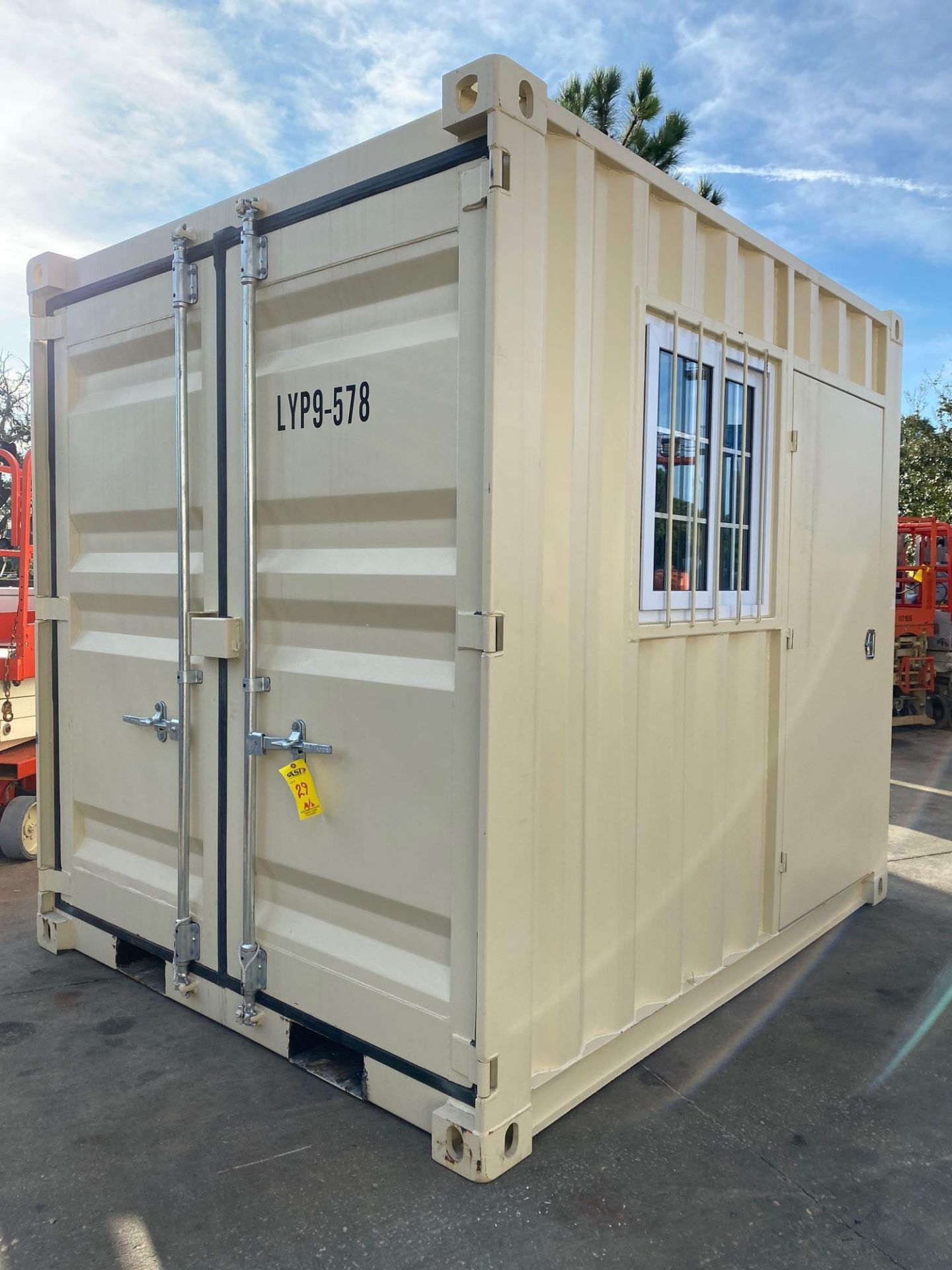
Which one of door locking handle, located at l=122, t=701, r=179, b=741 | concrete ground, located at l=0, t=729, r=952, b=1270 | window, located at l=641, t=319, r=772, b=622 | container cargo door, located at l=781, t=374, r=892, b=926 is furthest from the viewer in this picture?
container cargo door, located at l=781, t=374, r=892, b=926

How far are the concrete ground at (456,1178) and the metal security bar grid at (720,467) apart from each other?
1.57m

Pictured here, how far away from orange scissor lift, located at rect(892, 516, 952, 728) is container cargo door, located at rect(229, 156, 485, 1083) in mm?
10567

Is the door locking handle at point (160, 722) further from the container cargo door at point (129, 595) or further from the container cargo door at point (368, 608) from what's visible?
the container cargo door at point (368, 608)

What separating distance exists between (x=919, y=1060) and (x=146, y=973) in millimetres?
2911

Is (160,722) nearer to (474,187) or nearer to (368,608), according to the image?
(368,608)

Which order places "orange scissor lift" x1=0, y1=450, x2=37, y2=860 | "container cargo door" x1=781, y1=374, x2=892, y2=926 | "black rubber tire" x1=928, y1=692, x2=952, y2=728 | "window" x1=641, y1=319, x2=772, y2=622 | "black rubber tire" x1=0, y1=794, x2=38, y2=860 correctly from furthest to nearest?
"black rubber tire" x1=928, y1=692, x2=952, y2=728 < "black rubber tire" x1=0, y1=794, x2=38, y2=860 < "orange scissor lift" x1=0, y1=450, x2=37, y2=860 < "container cargo door" x1=781, y1=374, x2=892, y2=926 < "window" x1=641, y1=319, x2=772, y2=622

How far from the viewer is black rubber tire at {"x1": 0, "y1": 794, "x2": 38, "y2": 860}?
18.1 ft

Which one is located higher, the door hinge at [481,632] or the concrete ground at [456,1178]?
the door hinge at [481,632]

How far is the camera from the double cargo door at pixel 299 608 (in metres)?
2.70

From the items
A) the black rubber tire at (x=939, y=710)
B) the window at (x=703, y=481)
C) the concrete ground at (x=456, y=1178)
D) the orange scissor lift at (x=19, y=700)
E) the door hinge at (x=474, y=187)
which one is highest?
the door hinge at (x=474, y=187)

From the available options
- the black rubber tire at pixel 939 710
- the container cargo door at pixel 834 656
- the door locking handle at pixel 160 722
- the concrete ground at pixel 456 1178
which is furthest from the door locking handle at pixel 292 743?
the black rubber tire at pixel 939 710

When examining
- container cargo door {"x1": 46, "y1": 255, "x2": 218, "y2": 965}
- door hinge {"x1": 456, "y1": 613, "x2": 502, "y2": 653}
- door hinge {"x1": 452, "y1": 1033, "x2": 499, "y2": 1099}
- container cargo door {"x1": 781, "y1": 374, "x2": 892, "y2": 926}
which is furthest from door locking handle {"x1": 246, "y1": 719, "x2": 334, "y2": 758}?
container cargo door {"x1": 781, "y1": 374, "x2": 892, "y2": 926}

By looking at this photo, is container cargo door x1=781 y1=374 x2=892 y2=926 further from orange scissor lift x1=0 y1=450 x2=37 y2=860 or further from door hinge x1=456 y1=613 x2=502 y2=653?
orange scissor lift x1=0 y1=450 x2=37 y2=860

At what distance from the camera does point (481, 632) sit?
8.30 feet
